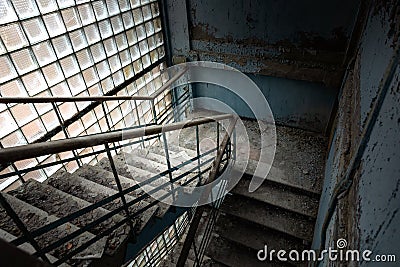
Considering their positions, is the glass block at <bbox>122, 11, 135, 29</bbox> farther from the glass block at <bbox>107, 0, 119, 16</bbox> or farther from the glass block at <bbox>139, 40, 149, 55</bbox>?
the glass block at <bbox>139, 40, 149, 55</bbox>

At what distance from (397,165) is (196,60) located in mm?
4302

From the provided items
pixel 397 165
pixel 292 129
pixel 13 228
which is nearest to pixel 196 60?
pixel 292 129

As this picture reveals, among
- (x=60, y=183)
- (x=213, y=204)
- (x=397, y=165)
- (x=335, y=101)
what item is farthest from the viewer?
(x=335, y=101)

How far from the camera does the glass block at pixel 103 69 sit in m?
3.54

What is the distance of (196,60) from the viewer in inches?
189

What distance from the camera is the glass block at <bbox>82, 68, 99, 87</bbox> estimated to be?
3362 millimetres

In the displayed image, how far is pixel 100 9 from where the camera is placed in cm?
341

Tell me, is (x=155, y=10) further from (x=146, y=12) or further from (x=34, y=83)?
(x=34, y=83)

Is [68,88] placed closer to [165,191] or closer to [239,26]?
[165,191]

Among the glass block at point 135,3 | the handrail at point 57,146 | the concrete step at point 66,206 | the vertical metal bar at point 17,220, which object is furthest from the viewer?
the glass block at point 135,3

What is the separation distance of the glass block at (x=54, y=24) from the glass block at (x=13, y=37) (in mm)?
303

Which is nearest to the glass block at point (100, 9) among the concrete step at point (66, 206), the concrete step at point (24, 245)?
the concrete step at point (66, 206)

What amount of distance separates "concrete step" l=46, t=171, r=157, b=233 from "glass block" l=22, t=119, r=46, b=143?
19.9 inches

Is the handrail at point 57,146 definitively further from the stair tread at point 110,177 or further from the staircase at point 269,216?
the staircase at point 269,216
